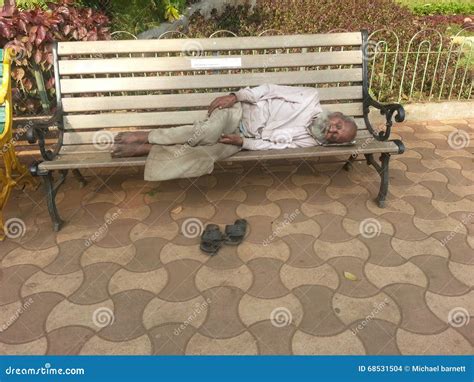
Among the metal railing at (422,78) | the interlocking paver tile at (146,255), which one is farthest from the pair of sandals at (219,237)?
the metal railing at (422,78)

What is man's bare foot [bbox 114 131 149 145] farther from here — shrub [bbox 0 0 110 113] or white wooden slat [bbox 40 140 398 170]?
shrub [bbox 0 0 110 113]

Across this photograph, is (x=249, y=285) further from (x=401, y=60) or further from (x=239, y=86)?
(x=401, y=60)

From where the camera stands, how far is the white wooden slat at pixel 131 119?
11.0ft

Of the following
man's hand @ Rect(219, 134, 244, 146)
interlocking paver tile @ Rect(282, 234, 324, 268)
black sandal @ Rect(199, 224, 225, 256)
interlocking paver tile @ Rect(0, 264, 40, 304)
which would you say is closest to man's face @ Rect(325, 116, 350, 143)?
man's hand @ Rect(219, 134, 244, 146)

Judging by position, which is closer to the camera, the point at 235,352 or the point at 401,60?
the point at 235,352

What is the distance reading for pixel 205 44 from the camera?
130 inches

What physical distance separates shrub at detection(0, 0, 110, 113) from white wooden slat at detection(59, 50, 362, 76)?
864 mm

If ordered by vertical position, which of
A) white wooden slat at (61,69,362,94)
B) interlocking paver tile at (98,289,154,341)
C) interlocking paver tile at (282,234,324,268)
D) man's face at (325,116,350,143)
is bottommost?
interlocking paver tile at (98,289,154,341)

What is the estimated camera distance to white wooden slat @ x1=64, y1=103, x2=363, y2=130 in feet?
11.0

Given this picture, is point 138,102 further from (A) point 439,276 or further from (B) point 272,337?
(A) point 439,276

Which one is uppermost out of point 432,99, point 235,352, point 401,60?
point 401,60

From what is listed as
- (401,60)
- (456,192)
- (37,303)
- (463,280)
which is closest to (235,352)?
(37,303)

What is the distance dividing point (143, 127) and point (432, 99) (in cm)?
363

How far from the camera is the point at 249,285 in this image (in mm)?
2584
